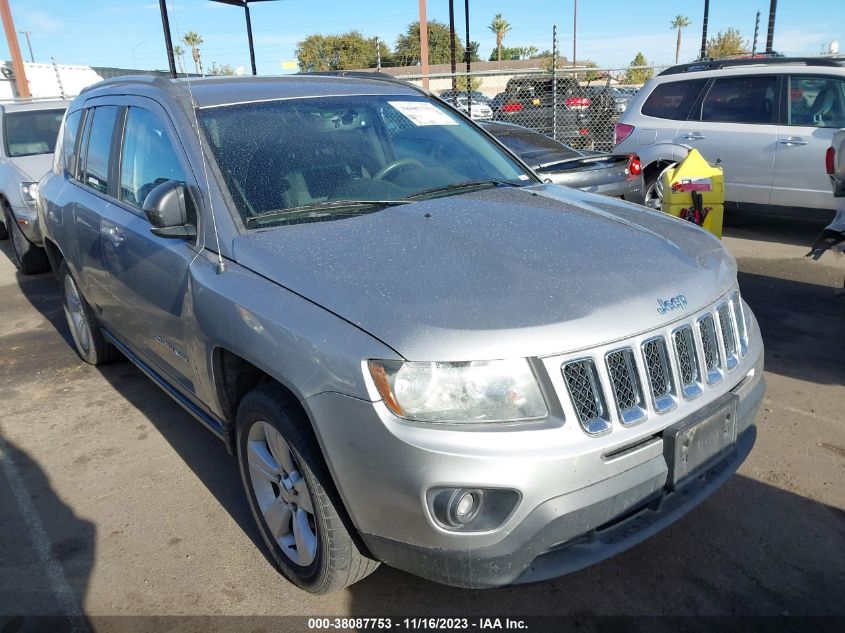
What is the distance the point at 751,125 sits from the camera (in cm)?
779

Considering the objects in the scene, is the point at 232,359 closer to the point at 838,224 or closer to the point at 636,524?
the point at 636,524

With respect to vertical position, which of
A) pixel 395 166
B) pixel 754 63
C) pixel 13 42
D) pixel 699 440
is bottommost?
pixel 699 440

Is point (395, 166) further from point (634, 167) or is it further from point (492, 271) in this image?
Result: point (634, 167)

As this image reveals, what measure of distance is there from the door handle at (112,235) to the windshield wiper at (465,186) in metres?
1.54

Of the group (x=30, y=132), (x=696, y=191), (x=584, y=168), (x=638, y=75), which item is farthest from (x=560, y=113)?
(x=638, y=75)

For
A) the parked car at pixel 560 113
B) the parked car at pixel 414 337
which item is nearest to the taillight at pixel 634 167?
the parked car at pixel 414 337

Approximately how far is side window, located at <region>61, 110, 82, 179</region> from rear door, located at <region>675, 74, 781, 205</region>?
6718mm

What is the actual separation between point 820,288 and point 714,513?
12.8 feet

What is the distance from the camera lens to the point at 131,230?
330cm

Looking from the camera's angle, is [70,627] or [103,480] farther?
[103,480]

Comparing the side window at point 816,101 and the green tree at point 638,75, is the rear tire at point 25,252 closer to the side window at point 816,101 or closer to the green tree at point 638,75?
the side window at point 816,101

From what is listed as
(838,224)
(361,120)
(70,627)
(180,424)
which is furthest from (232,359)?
(838,224)

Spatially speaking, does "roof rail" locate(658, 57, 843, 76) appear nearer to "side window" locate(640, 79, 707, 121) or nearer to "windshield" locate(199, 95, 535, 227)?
"side window" locate(640, 79, 707, 121)

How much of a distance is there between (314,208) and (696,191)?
4303mm
